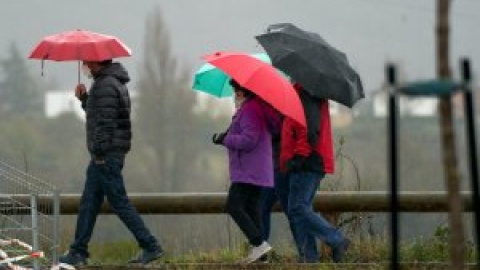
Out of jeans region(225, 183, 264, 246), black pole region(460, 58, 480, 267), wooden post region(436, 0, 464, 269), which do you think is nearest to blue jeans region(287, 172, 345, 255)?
jeans region(225, 183, 264, 246)

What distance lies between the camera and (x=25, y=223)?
8.12m

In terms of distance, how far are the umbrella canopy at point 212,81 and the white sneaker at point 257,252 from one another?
1.47 metres

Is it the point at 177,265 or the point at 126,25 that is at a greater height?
the point at 126,25

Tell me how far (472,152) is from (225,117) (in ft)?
43.4

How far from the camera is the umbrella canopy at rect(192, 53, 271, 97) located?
987 centimetres

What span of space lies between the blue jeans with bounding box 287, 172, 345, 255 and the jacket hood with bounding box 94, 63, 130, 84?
50.4 inches

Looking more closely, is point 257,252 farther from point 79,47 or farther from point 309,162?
point 79,47

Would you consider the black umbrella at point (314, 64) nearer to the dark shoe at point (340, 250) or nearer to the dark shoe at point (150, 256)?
the dark shoe at point (340, 250)

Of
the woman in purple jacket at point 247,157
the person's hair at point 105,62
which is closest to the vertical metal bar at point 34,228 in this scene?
the person's hair at point 105,62

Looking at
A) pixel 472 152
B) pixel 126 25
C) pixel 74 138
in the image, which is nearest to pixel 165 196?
pixel 472 152

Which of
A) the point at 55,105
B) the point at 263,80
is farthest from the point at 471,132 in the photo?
the point at 55,105

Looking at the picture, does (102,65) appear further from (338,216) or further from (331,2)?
(331,2)

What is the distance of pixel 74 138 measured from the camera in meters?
21.4

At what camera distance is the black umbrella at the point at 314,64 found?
866 cm
